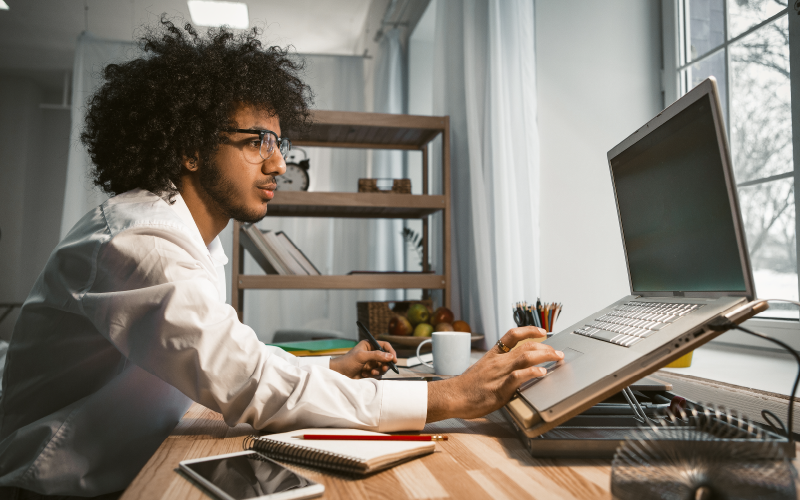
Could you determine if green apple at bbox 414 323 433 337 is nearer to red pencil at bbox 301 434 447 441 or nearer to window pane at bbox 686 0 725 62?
red pencil at bbox 301 434 447 441

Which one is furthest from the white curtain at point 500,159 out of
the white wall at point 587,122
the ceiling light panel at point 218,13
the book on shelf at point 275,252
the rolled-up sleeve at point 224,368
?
the ceiling light panel at point 218,13

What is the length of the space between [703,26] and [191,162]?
1666 mm

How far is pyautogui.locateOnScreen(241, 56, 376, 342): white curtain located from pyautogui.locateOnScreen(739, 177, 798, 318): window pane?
2498 millimetres

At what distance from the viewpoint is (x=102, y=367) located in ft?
2.85

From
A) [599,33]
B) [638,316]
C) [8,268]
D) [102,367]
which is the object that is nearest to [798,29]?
[599,33]

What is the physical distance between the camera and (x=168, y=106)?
3.59 ft

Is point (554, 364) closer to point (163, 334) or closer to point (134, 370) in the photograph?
point (163, 334)

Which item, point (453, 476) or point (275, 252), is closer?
point (453, 476)

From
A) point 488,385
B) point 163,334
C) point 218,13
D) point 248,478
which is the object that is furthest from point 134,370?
point 218,13

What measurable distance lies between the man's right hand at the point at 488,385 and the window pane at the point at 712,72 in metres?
1.33

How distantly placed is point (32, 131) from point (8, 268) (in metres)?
1.17

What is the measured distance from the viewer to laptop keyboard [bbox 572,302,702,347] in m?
0.58

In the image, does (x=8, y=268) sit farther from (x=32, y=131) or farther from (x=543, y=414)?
(x=543, y=414)

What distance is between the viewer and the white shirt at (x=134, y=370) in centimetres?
64
